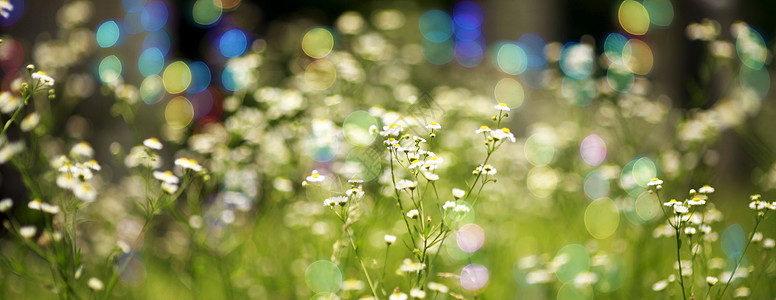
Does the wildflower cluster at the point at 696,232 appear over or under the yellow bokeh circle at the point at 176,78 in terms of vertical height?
over

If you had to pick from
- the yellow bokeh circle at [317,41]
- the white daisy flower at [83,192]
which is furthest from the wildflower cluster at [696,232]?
the yellow bokeh circle at [317,41]

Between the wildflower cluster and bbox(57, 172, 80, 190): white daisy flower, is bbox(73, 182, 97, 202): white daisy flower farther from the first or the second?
the wildflower cluster

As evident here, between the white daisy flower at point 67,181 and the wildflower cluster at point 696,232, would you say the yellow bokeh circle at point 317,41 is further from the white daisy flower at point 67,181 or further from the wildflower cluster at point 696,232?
the wildflower cluster at point 696,232

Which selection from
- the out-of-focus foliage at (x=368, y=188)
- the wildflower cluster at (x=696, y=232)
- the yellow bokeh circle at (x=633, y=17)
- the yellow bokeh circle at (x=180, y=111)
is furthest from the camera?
the yellow bokeh circle at (x=633, y=17)

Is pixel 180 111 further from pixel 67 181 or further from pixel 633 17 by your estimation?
pixel 633 17

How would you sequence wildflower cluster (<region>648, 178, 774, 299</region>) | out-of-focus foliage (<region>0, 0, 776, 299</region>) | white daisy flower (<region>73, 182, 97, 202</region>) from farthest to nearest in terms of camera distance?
out-of-focus foliage (<region>0, 0, 776, 299</region>)
white daisy flower (<region>73, 182, 97, 202</region>)
wildflower cluster (<region>648, 178, 774, 299</region>)

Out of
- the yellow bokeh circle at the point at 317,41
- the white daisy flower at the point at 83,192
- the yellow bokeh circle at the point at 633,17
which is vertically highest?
the yellow bokeh circle at the point at 633,17

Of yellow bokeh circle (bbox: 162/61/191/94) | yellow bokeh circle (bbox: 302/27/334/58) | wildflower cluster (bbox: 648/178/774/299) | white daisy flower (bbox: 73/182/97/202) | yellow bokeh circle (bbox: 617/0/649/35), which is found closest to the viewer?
wildflower cluster (bbox: 648/178/774/299)

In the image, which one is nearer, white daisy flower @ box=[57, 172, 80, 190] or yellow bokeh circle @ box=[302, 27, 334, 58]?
white daisy flower @ box=[57, 172, 80, 190]

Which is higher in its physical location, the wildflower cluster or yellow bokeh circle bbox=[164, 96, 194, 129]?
the wildflower cluster

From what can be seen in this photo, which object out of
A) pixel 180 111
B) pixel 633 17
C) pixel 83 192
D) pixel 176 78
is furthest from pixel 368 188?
pixel 633 17

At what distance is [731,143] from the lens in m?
4.96

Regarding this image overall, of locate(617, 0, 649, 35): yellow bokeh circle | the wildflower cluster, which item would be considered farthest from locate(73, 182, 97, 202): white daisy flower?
locate(617, 0, 649, 35): yellow bokeh circle

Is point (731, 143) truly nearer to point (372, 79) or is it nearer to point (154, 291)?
point (372, 79)
